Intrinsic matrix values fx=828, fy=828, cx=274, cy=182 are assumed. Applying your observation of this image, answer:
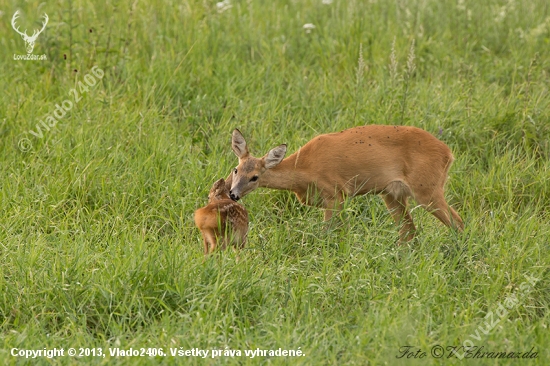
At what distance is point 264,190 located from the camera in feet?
20.5

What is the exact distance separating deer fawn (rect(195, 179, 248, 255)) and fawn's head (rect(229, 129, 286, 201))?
0.39 m

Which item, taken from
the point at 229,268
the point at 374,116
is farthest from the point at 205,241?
the point at 374,116

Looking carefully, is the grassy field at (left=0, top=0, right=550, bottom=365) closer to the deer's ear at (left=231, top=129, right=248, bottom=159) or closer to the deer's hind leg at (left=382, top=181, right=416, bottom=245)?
the deer's hind leg at (left=382, top=181, right=416, bottom=245)

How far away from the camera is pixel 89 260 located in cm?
480

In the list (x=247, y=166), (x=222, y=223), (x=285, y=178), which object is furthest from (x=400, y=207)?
(x=222, y=223)

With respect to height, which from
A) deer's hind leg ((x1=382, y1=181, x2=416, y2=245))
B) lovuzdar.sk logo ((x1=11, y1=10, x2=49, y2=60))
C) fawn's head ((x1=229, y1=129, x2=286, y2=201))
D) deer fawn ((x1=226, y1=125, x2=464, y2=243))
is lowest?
deer's hind leg ((x1=382, y1=181, x2=416, y2=245))

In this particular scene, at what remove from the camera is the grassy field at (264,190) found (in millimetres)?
4324

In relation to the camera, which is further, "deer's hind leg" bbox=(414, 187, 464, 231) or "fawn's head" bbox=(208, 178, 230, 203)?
"deer's hind leg" bbox=(414, 187, 464, 231)

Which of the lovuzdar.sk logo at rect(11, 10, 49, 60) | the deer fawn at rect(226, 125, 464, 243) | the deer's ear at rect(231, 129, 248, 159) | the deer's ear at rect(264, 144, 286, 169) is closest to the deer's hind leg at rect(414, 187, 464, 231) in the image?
the deer fawn at rect(226, 125, 464, 243)

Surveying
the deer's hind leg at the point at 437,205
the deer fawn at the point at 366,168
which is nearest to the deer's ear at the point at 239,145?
the deer fawn at the point at 366,168

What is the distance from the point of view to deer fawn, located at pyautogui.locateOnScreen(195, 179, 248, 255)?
5070 millimetres

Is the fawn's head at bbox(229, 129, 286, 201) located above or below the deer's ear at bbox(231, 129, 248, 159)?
below

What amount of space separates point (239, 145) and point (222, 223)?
0.97 m

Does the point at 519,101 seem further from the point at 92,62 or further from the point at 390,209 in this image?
the point at 92,62
